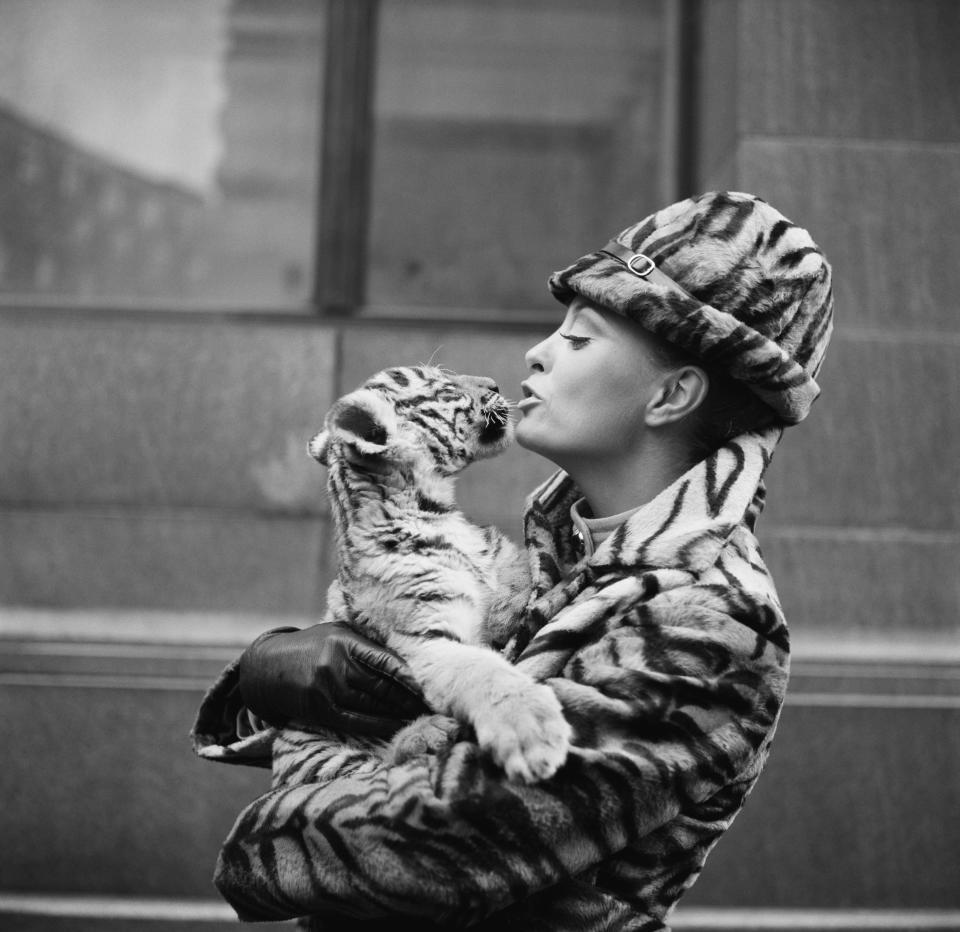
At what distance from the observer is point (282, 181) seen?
20.3 ft

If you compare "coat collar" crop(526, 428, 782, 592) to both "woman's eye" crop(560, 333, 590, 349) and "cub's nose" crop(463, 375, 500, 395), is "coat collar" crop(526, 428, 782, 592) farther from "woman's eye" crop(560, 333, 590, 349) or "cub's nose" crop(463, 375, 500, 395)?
"cub's nose" crop(463, 375, 500, 395)

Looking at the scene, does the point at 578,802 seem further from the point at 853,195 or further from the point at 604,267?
the point at 853,195

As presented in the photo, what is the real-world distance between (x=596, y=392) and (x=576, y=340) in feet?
0.40

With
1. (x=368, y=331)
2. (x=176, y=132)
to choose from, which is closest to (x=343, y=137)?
(x=176, y=132)

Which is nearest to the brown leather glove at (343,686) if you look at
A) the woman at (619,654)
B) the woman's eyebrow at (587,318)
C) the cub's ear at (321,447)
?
the woman at (619,654)

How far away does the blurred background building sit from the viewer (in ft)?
16.5

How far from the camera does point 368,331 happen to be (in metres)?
5.66

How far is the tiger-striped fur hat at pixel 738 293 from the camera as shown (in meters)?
1.96

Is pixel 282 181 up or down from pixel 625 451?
up

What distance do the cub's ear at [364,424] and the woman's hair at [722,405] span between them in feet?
2.30

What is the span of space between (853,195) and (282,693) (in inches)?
165

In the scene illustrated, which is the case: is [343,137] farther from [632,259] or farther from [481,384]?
[632,259]

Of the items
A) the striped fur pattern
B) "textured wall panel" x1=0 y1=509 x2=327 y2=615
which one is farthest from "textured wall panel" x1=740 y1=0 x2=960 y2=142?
the striped fur pattern

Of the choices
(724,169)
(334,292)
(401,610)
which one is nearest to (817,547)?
(724,169)
